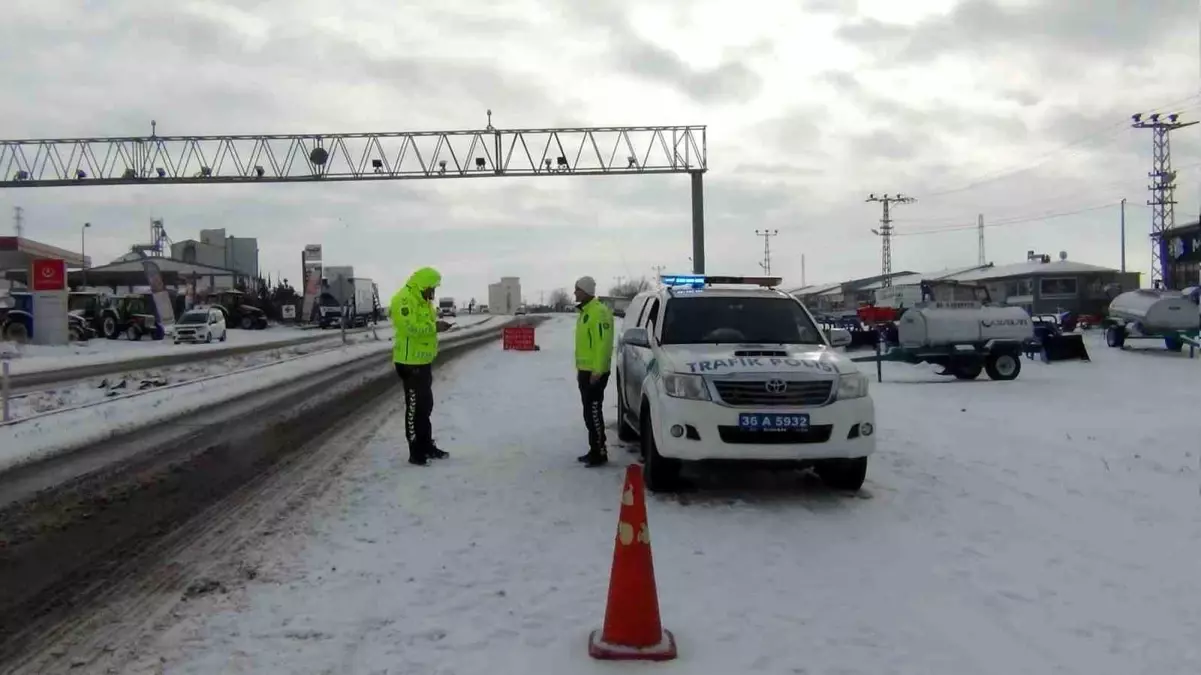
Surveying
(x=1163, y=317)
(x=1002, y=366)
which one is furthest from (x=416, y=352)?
(x=1163, y=317)

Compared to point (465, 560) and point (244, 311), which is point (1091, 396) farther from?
point (244, 311)

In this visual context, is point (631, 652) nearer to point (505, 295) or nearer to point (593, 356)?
point (593, 356)

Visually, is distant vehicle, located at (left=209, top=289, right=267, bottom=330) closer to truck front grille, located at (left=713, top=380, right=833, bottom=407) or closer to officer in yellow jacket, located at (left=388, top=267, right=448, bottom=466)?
officer in yellow jacket, located at (left=388, top=267, right=448, bottom=466)

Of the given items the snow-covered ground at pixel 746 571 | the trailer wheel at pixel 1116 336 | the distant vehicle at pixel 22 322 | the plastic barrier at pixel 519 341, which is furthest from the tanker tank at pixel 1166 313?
the distant vehicle at pixel 22 322

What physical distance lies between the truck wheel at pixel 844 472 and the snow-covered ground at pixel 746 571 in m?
0.15

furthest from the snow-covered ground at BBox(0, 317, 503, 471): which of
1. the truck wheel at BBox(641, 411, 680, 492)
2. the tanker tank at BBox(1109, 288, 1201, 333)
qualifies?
the tanker tank at BBox(1109, 288, 1201, 333)

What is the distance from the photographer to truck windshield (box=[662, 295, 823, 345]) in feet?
28.5

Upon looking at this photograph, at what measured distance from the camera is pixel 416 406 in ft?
31.2

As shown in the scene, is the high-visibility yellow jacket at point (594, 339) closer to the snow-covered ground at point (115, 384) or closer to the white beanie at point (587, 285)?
the white beanie at point (587, 285)

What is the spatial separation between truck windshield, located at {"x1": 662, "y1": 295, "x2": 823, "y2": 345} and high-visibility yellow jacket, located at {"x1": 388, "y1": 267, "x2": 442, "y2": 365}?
95.2 inches

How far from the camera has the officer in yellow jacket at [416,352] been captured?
9.45m

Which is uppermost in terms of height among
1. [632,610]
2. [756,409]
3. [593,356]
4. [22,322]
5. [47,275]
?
[47,275]

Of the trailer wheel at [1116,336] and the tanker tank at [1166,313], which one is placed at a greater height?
the tanker tank at [1166,313]

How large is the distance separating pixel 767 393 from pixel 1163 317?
2591 cm
